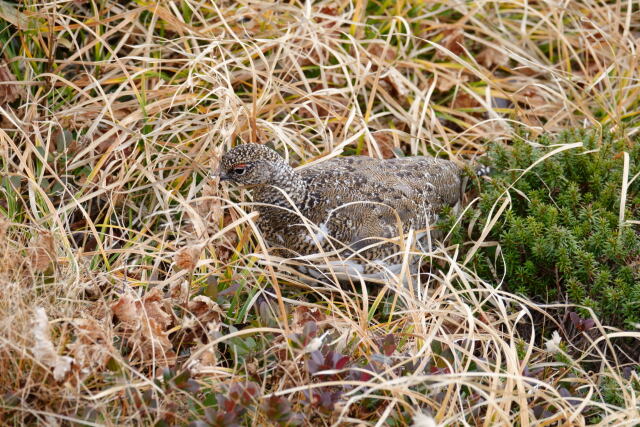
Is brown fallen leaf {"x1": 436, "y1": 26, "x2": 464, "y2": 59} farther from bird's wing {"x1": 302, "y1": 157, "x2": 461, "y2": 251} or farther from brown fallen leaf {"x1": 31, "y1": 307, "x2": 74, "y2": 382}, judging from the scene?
brown fallen leaf {"x1": 31, "y1": 307, "x2": 74, "y2": 382}

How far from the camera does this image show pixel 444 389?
329 cm

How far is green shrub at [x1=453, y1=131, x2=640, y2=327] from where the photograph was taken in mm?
3895

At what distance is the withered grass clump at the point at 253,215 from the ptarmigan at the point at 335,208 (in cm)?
16

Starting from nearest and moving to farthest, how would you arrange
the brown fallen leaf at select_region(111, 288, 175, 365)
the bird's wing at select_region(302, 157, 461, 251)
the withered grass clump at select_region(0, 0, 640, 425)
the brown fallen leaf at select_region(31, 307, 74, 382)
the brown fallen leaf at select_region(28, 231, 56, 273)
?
the brown fallen leaf at select_region(31, 307, 74, 382) < the withered grass clump at select_region(0, 0, 640, 425) < the brown fallen leaf at select_region(111, 288, 175, 365) < the brown fallen leaf at select_region(28, 231, 56, 273) < the bird's wing at select_region(302, 157, 461, 251)

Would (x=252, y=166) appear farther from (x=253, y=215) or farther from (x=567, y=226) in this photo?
(x=567, y=226)

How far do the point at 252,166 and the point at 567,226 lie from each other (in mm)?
1670

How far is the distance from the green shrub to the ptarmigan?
0.37 meters

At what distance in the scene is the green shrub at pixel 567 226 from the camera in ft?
12.8

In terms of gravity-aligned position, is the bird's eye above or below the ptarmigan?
above

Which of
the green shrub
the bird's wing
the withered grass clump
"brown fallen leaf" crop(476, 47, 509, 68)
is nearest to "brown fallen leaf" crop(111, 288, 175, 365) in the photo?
the withered grass clump

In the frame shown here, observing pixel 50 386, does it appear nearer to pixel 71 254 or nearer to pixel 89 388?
pixel 89 388

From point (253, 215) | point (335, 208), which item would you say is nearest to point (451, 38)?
point (335, 208)

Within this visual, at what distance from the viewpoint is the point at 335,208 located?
404 centimetres

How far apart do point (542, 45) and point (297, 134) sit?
232cm
